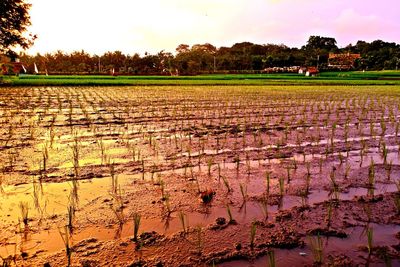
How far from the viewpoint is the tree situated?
18.0m

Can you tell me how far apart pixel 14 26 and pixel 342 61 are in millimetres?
62527

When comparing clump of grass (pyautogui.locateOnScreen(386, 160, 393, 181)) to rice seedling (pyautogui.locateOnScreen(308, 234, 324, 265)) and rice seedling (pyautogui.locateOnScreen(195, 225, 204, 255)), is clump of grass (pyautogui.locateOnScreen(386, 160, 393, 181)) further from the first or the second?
rice seedling (pyautogui.locateOnScreen(195, 225, 204, 255))

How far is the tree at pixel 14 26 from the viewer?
18.0m

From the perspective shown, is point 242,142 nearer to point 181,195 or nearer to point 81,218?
point 181,195

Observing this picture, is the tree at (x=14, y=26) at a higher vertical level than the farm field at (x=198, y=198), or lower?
higher

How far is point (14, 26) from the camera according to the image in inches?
736

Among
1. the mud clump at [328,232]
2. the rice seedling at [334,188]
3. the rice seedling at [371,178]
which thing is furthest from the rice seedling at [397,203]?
the mud clump at [328,232]

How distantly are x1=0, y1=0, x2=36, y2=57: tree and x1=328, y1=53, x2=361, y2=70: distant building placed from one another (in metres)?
58.1

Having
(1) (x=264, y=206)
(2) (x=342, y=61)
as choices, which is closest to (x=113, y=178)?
(1) (x=264, y=206)

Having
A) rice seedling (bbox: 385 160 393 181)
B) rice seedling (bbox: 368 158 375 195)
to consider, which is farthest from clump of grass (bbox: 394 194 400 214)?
rice seedling (bbox: 385 160 393 181)

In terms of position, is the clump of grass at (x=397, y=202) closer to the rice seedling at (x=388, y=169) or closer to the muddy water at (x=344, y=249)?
the muddy water at (x=344, y=249)

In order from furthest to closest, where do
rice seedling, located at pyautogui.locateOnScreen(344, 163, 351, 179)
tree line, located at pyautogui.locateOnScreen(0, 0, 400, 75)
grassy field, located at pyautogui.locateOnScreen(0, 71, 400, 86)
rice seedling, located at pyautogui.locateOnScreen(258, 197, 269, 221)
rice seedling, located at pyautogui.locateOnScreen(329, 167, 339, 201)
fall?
tree line, located at pyautogui.locateOnScreen(0, 0, 400, 75)
grassy field, located at pyautogui.locateOnScreen(0, 71, 400, 86)
rice seedling, located at pyautogui.locateOnScreen(344, 163, 351, 179)
rice seedling, located at pyautogui.locateOnScreen(329, 167, 339, 201)
rice seedling, located at pyautogui.locateOnScreen(258, 197, 269, 221)

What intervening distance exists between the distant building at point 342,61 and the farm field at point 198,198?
208 ft

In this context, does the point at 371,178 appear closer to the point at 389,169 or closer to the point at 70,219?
the point at 389,169
